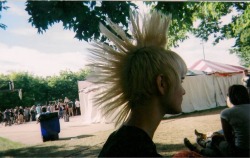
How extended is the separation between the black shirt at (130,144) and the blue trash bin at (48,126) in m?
9.15

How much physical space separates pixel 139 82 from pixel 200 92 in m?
14.0

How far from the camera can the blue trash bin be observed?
380 inches

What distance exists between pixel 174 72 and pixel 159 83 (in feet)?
0.23

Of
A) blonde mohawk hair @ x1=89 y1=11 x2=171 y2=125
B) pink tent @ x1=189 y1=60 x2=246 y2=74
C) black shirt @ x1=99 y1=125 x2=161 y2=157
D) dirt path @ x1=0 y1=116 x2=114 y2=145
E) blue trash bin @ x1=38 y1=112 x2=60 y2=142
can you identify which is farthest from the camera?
pink tent @ x1=189 y1=60 x2=246 y2=74

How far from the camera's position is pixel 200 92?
14523 mm

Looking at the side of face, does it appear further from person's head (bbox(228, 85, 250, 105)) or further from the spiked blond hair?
person's head (bbox(228, 85, 250, 105))

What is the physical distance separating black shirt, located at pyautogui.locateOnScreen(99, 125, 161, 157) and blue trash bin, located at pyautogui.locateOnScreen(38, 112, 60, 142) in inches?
360

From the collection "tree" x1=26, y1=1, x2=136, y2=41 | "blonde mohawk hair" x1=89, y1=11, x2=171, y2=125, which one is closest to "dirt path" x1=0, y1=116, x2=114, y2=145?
"tree" x1=26, y1=1, x2=136, y2=41

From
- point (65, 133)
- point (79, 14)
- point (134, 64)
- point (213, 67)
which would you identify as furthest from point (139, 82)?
point (213, 67)

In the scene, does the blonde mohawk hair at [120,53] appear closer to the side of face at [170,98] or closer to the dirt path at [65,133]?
the side of face at [170,98]

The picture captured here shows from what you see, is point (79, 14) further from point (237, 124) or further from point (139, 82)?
point (139, 82)

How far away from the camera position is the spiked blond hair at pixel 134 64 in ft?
3.41

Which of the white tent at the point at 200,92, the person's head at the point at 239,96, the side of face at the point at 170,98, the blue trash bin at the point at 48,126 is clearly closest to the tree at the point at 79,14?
the person's head at the point at 239,96

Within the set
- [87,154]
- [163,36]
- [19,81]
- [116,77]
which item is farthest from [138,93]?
[19,81]
